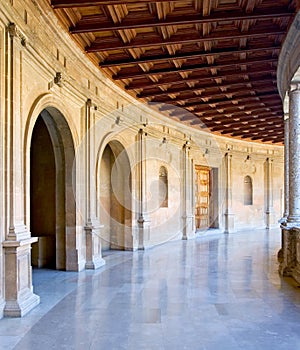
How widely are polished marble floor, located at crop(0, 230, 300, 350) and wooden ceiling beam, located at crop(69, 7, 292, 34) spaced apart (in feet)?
14.8

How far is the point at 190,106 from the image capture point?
12.7 metres

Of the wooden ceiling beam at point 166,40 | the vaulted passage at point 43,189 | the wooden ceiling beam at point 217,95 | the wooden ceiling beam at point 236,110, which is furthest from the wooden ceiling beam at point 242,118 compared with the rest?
the vaulted passage at point 43,189

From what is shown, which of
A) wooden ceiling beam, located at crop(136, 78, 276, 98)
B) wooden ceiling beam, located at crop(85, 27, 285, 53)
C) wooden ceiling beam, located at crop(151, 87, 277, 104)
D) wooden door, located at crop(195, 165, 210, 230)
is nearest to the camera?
wooden ceiling beam, located at crop(85, 27, 285, 53)

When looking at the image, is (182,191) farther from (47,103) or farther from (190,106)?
(47,103)

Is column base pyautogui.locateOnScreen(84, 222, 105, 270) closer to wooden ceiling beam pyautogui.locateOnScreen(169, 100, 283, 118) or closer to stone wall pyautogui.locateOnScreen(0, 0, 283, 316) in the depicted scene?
stone wall pyautogui.locateOnScreen(0, 0, 283, 316)

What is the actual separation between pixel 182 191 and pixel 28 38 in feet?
34.9

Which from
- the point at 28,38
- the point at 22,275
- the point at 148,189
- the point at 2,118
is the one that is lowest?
the point at 22,275

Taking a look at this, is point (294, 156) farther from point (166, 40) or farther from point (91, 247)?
point (91, 247)

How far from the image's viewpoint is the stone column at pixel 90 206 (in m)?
8.95

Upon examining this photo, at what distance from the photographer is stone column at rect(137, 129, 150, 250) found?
12.4 meters

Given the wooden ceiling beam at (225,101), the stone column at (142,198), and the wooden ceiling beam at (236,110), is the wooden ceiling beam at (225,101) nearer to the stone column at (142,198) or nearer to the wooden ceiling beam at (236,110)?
the wooden ceiling beam at (236,110)

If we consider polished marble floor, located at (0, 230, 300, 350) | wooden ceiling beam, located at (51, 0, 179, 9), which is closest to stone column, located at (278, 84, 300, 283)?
polished marble floor, located at (0, 230, 300, 350)

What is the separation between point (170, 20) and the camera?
6.70 metres

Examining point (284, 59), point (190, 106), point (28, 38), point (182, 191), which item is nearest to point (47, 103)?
point (28, 38)
